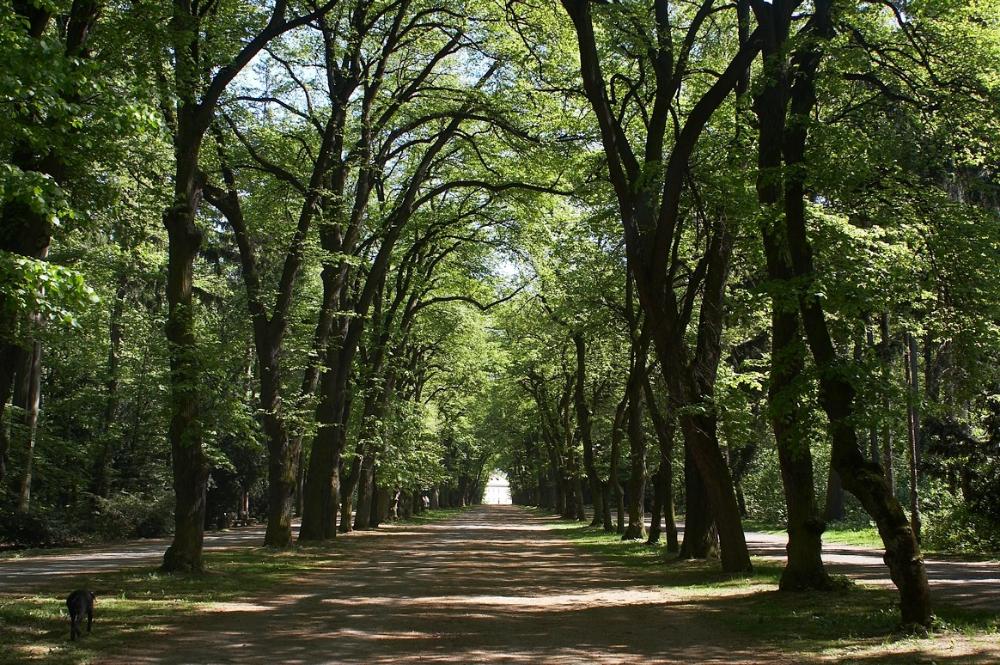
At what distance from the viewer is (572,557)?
78.8 feet

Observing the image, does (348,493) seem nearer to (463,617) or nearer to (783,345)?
(463,617)

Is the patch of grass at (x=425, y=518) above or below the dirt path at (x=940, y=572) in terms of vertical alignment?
below

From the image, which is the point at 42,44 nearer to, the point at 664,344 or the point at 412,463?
the point at 664,344

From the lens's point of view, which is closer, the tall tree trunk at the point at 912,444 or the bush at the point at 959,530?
the tall tree trunk at the point at 912,444

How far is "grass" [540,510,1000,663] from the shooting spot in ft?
28.2

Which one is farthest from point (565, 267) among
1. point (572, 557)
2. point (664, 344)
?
point (664, 344)

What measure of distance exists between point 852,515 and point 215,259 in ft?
98.6

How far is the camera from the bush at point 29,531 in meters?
26.2

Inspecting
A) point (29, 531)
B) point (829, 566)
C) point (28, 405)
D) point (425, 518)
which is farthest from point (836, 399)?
point (425, 518)

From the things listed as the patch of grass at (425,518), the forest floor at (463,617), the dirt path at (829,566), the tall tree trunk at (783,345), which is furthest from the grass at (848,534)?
the patch of grass at (425,518)

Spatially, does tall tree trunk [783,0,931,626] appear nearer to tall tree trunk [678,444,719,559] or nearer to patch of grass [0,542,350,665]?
patch of grass [0,542,350,665]

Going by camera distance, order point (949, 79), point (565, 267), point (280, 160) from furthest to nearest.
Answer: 1. point (565, 267)
2. point (280, 160)
3. point (949, 79)

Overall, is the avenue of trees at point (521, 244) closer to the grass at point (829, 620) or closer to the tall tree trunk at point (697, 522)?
the tall tree trunk at point (697, 522)

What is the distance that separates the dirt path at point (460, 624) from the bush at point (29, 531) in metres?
12.9
